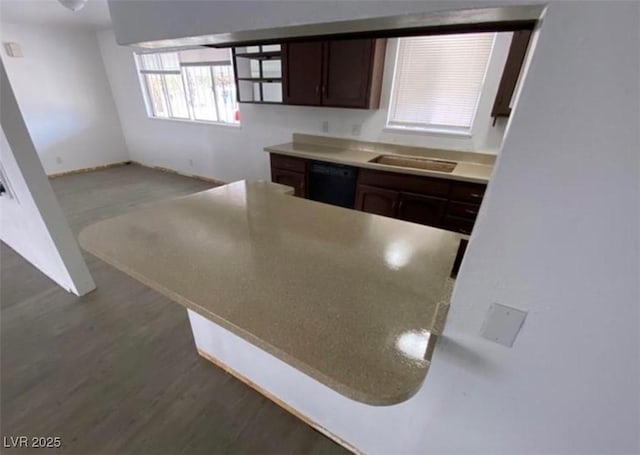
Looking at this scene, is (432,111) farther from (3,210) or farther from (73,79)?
(73,79)

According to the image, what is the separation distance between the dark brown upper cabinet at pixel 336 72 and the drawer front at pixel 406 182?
2.31ft

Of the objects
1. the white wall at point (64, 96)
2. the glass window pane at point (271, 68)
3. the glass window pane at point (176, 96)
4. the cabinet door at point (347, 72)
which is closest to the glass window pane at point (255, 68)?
the glass window pane at point (271, 68)

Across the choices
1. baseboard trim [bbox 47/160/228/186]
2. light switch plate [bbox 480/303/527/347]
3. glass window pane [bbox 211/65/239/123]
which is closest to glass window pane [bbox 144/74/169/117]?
baseboard trim [bbox 47/160/228/186]

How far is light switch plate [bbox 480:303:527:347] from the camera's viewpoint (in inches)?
25.0

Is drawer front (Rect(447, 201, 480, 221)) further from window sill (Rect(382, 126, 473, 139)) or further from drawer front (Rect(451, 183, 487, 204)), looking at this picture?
window sill (Rect(382, 126, 473, 139))

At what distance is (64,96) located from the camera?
4.93 meters

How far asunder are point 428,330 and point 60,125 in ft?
22.1

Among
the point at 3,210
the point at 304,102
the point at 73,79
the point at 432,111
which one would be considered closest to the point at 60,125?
the point at 73,79

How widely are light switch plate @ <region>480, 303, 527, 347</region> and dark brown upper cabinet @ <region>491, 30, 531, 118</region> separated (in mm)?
1742

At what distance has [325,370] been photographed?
63 cm

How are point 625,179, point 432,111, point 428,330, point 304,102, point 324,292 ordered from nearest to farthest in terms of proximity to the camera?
1. point 625,179
2. point 428,330
3. point 324,292
4. point 432,111
5. point 304,102

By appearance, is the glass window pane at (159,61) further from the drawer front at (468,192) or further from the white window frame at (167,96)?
the drawer front at (468,192)

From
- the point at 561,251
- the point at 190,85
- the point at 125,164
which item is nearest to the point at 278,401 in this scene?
the point at 561,251

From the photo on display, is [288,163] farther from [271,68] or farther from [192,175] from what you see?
[192,175]
